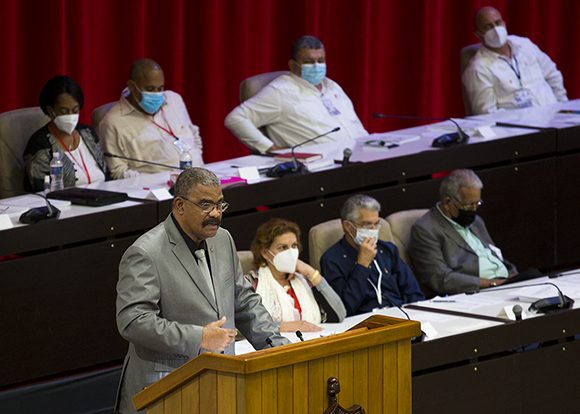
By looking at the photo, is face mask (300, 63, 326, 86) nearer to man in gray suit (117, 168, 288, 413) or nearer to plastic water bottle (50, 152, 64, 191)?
plastic water bottle (50, 152, 64, 191)

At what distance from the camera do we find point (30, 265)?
203 inches

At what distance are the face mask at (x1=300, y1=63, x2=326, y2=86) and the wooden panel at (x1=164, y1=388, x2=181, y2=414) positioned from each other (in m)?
4.17

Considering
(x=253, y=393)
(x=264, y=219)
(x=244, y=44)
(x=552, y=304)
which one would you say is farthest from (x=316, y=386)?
(x=244, y=44)

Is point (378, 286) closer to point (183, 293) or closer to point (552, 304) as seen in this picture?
point (552, 304)

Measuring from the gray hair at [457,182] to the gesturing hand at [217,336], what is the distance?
282 cm

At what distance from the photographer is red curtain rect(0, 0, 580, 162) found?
294 inches

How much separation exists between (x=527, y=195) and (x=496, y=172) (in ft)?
0.76

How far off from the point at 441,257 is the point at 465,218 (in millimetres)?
243

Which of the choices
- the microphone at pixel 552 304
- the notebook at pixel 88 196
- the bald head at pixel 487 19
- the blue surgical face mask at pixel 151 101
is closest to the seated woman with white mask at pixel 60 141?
the notebook at pixel 88 196

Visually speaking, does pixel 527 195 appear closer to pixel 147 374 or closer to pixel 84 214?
pixel 84 214

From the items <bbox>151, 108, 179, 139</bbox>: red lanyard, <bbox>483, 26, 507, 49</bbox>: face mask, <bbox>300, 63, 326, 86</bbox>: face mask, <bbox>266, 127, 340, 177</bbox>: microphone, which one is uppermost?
<bbox>483, 26, 507, 49</bbox>: face mask

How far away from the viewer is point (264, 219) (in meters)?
→ 6.00

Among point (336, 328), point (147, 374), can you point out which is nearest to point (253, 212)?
point (336, 328)

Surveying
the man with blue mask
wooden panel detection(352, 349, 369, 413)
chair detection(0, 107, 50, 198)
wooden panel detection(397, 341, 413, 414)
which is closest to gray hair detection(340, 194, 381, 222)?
the man with blue mask
